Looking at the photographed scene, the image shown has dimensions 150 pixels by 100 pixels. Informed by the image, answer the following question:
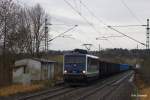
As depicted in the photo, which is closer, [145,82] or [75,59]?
[75,59]

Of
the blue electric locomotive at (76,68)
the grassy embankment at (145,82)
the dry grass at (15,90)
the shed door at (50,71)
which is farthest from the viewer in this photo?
the shed door at (50,71)

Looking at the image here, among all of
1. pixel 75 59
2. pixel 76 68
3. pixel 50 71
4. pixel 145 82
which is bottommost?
pixel 145 82

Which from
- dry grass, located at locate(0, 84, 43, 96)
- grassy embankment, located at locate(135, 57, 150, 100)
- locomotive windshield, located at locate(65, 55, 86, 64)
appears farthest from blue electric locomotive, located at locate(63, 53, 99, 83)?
grassy embankment, located at locate(135, 57, 150, 100)

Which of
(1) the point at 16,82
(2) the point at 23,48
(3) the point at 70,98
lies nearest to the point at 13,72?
(1) the point at 16,82

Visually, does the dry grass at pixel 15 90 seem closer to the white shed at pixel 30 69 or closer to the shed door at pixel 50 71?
the white shed at pixel 30 69

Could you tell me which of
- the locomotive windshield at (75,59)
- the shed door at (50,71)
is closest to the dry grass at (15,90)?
the locomotive windshield at (75,59)

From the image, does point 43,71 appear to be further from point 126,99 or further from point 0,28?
point 126,99

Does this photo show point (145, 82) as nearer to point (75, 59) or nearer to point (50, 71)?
point (75, 59)

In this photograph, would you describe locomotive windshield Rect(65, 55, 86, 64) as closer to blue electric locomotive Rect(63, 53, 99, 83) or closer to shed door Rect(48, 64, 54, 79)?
blue electric locomotive Rect(63, 53, 99, 83)

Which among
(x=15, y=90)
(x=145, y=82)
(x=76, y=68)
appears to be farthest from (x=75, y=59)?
(x=145, y=82)

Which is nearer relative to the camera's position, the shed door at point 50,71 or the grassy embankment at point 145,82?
A: the grassy embankment at point 145,82

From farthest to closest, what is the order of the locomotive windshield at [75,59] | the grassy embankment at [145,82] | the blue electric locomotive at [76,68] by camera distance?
1. the locomotive windshield at [75,59]
2. the blue electric locomotive at [76,68]
3. the grassy embankment at [145,82]

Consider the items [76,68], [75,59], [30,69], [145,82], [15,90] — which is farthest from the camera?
[30,69]

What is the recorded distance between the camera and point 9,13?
47625 millimetres
